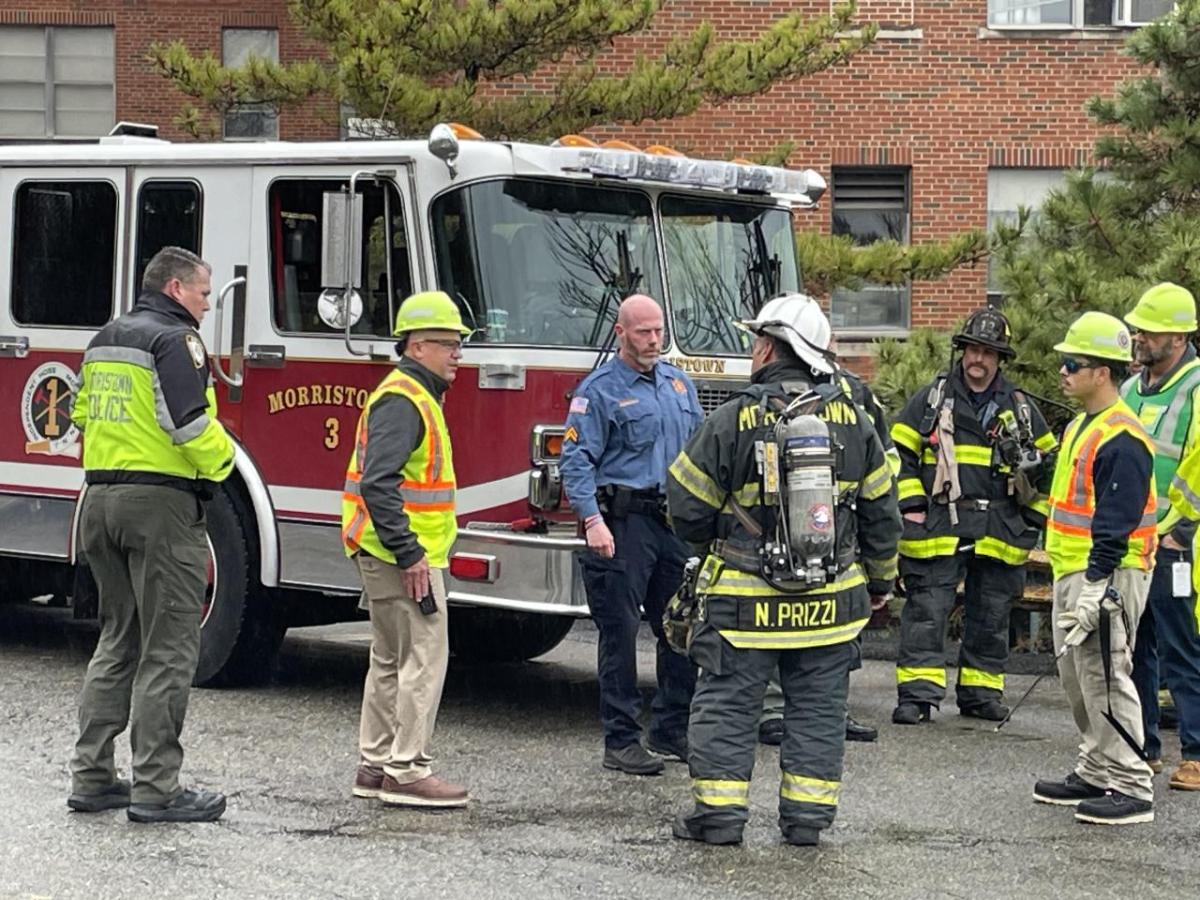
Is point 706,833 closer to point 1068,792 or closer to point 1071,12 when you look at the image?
point 1068,792

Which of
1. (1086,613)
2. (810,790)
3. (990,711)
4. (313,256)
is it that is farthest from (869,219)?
(810,790)

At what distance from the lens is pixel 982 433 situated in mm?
8938

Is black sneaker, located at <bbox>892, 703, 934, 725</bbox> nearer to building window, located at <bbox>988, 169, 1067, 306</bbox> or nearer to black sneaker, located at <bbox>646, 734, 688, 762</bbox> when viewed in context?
black sneaker, located at <bbox>646, 734, 688, 762</bbox>

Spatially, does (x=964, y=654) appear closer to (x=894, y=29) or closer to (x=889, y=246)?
(x=889, y=246)

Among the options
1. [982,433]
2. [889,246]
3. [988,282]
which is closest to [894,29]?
[988,282]

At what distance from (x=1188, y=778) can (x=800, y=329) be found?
245cm

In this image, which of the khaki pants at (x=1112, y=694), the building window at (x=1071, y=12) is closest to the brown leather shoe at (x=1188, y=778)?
the khaki pants at (x=1112, y=694)

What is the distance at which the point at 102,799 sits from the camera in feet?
21.8

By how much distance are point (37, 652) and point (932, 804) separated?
5.27m

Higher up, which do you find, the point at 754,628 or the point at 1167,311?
the point at 1167,311

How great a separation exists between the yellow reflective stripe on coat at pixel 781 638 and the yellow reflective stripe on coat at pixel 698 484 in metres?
0.43

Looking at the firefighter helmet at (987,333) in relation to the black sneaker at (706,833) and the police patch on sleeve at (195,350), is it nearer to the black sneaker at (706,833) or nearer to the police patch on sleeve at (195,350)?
the black sneaker at (706,833)

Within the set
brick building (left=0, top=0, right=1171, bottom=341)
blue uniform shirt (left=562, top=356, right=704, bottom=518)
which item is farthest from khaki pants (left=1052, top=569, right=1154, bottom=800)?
brick building (left=0, top=0, right=1171, bottom=341)

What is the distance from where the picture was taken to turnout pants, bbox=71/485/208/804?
6496mm
